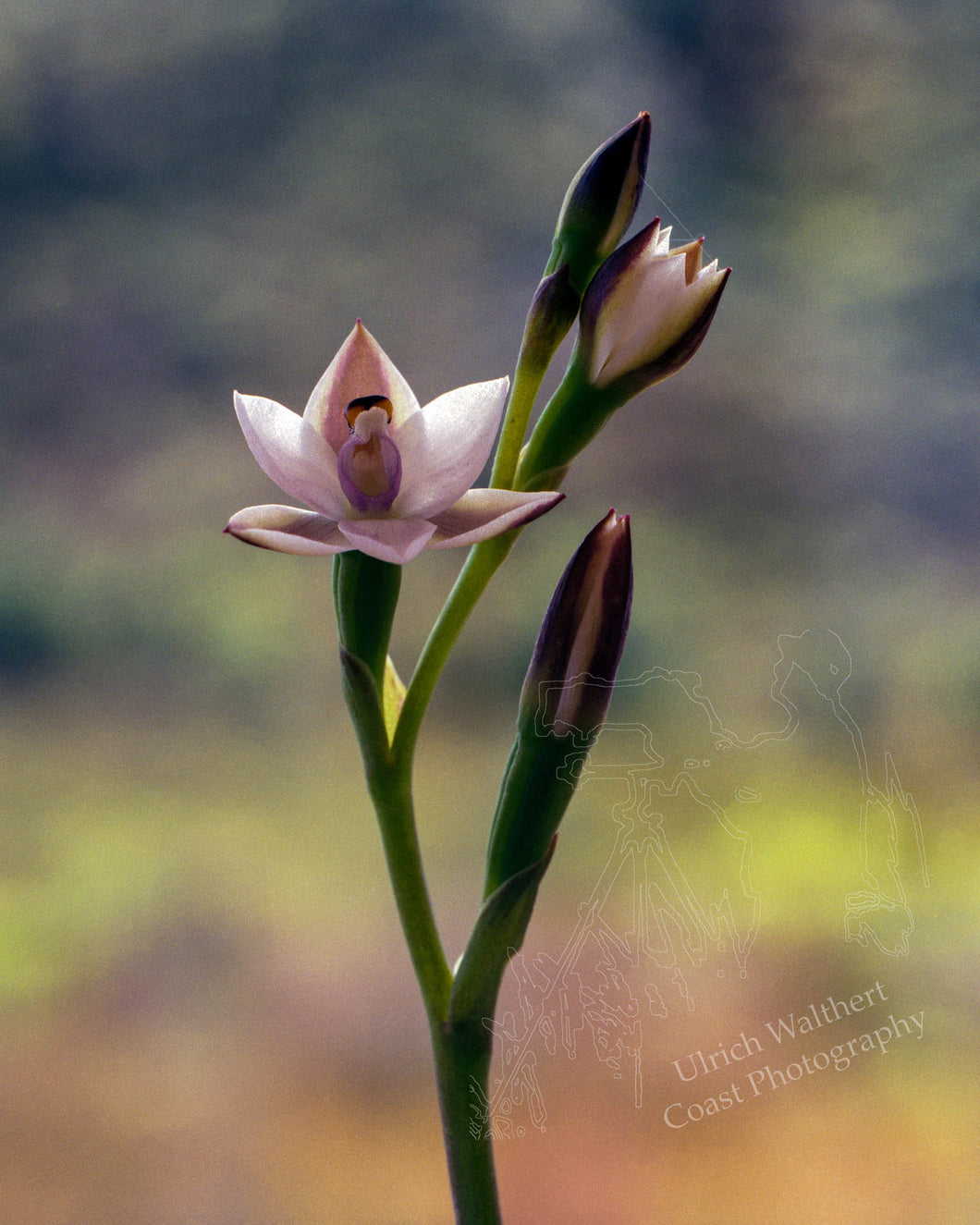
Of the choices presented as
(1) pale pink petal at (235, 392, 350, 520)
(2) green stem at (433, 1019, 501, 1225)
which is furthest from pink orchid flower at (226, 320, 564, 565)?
(2) green stem at (433, 1019, 501, 1225)

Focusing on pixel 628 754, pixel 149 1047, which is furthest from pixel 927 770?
pixel 149 1047

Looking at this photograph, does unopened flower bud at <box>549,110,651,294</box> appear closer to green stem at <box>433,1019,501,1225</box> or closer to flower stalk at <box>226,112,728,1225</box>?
flower stalk at <box>226,112,728,1225</box>

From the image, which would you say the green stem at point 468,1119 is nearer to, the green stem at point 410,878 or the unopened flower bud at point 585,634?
the green stem at point 410,878

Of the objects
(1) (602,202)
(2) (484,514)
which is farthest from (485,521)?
(1) (602,202)

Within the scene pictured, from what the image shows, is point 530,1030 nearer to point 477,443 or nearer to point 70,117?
point 477,443

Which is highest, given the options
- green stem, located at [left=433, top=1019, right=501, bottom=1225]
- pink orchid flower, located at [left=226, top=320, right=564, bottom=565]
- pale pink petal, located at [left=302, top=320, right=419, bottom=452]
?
pale pink petal, located at [left=302, top=320, right=419, bottom=452]

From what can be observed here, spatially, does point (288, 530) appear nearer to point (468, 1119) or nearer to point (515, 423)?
point (515, 423)

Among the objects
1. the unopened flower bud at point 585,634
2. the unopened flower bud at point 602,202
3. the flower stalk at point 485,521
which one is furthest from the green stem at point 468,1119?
the unopened flower bud at point 602,202
